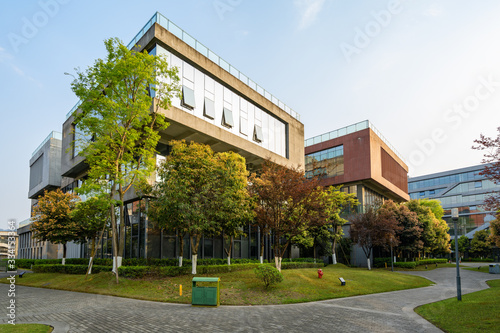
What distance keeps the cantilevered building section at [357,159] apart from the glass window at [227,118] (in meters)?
16.9

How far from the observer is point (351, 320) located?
1232 centimetres

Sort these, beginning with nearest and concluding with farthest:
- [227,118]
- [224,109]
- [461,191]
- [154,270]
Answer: [154,270]
[227,118]
[224,109]
[461,191]

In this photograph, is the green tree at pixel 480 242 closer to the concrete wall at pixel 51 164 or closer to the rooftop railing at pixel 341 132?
the rooftop railing at pixel 341 132

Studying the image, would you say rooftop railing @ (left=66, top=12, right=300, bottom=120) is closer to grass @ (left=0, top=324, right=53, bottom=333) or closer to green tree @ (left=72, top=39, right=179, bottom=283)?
green tree @ (left=72, top=39, right=179, bottom=283)

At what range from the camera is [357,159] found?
49812 mm

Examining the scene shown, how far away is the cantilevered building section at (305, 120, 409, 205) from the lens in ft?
162

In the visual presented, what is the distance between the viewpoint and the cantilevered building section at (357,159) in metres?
49.3

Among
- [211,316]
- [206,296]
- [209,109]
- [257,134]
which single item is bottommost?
[211,316]

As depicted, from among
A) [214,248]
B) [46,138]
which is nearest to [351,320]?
[214,248]

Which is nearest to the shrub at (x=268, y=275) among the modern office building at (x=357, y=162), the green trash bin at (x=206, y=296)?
the green trash bin at (x=206, y=296)

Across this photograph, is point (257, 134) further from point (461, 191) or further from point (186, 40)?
point (461, 191)

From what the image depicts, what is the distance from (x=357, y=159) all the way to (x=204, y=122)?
2805cm

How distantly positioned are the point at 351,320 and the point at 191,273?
1310cm

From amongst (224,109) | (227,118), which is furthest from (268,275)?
(224,109)
